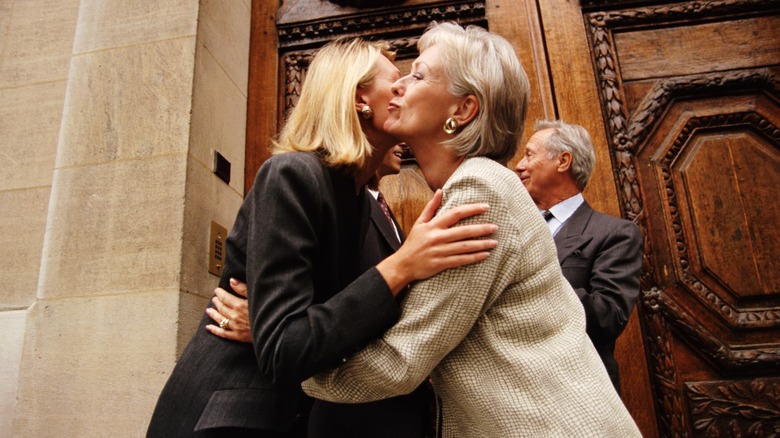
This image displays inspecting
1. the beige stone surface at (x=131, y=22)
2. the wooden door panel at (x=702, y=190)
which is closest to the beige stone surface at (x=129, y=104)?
the beige stone surface at (x=131, y=22)

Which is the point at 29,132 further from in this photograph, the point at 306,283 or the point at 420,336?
the point at 420,336

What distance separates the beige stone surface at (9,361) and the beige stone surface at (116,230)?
9.1 inches

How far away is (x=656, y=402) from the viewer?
7.23 ft

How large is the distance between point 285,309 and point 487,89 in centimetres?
65

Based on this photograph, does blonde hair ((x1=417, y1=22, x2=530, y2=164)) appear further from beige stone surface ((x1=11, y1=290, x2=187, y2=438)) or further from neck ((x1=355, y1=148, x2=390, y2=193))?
beige stone surface ((x1=11, y1=290, x2=187, y2=438))

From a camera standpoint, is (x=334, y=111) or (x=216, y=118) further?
(x=216, y=118)

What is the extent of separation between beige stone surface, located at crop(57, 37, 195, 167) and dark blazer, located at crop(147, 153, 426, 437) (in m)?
1.14

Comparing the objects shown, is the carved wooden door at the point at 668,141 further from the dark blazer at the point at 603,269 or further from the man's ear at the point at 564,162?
the dark blazer at the point at 603,269

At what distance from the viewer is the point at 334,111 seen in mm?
1364

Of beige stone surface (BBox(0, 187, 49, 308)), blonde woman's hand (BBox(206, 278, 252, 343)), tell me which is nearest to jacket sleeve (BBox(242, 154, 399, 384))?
blonde woman's hand (BBox(206, 278, 252, 343))

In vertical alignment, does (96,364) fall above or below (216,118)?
below

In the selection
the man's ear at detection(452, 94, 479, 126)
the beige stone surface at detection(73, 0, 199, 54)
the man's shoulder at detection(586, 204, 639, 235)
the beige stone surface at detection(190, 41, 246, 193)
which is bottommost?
the man's shoulder at detection(586, 204, 639, 235)

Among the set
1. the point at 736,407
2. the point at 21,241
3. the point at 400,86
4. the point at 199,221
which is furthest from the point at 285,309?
the point at 736,407

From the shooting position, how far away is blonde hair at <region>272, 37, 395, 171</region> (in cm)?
129
